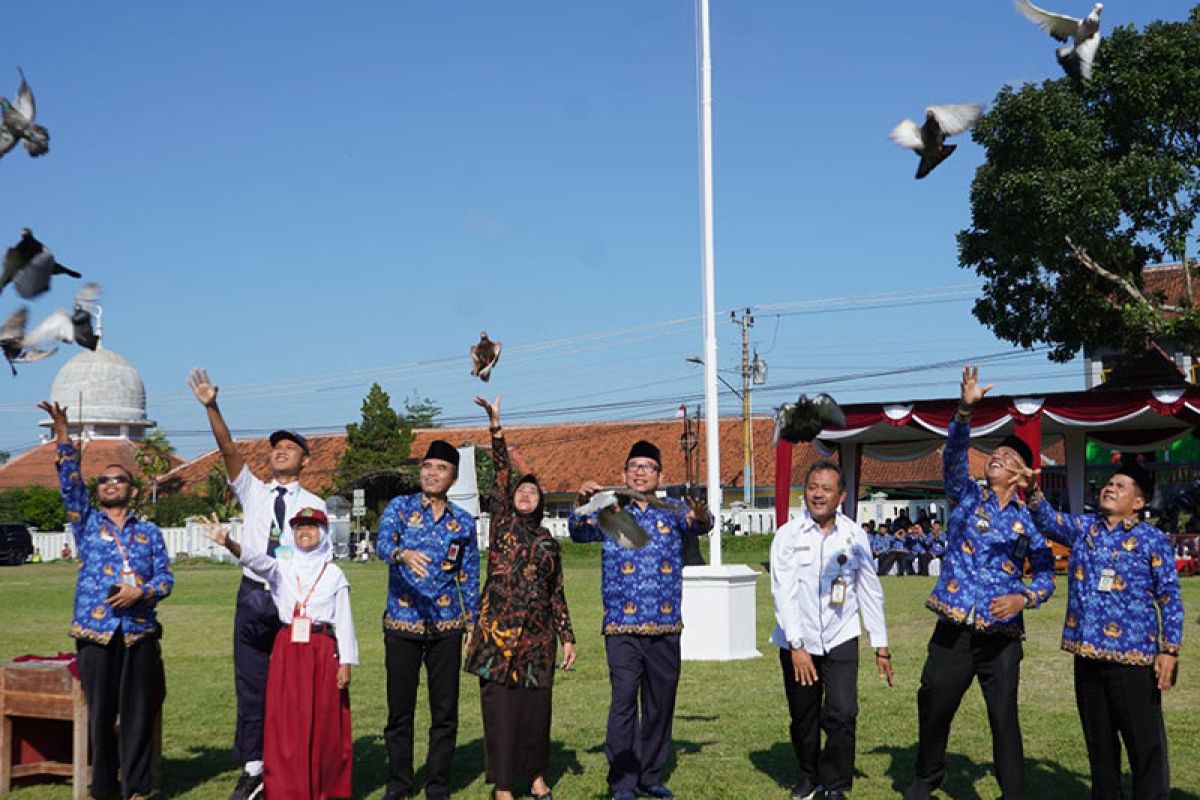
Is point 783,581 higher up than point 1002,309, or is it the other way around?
point 1002,309

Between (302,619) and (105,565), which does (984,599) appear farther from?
(105,565)

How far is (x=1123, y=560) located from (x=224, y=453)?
15.9ft

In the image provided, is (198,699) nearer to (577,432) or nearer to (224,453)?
(224,453)

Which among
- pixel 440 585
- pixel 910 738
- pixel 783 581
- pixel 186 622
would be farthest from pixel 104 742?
pixel 186 622

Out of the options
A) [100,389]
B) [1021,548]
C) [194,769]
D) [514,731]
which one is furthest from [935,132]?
[100,389]

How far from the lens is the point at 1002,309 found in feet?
93.9

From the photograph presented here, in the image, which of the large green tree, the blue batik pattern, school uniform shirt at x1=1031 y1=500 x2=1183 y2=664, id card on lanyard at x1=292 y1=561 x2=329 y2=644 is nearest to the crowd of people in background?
the large green tree

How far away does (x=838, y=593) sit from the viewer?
24.4ft

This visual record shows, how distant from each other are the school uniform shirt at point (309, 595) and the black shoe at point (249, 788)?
100 centimetres

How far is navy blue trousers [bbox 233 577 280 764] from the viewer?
7.73 meters

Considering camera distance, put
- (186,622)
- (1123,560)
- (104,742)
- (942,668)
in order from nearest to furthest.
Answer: (1123,560), (942,668), (104,742), (186,622)

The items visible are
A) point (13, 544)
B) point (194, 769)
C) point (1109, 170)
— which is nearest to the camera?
point (194, 769)

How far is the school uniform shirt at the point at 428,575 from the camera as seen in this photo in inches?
301

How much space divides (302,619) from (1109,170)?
66.4 feet
